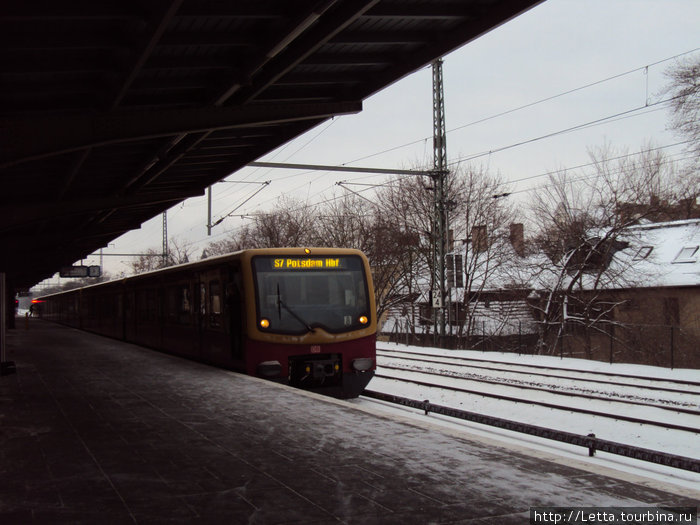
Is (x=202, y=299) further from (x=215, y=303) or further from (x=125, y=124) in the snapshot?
(x=125, y=124)

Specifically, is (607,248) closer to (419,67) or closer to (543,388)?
(543,388)

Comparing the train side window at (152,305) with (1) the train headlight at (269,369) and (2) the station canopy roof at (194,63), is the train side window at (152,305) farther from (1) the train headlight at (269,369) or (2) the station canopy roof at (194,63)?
(1) the train headlight at (269,369)

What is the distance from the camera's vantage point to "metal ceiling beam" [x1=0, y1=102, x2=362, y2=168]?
874 cm

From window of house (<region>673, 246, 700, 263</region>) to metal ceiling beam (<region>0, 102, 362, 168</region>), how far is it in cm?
2930

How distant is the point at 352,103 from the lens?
11727mm

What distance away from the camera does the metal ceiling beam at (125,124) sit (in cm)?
874

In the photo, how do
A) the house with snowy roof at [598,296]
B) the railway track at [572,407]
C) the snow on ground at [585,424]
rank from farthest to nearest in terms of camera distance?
the house with snowy roof at [598,296], the railway track at [572,407], the snow on ground at [585,424]

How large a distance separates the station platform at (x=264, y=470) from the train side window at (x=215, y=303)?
4.40 m

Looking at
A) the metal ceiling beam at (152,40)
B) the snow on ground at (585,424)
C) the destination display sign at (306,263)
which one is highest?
the metal ceiling beam at (152,40)

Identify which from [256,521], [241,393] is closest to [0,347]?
[241,393]

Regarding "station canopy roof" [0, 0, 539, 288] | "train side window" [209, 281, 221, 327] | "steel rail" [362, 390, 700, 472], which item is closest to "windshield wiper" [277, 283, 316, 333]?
"train side window" [209, 281, 221, 327]

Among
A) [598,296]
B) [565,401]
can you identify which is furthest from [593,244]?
[565,401]

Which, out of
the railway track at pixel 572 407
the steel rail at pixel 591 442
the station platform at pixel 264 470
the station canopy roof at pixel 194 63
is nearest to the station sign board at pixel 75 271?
the station canopy roof at pixel 194 63

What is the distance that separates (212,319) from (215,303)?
0.43m
